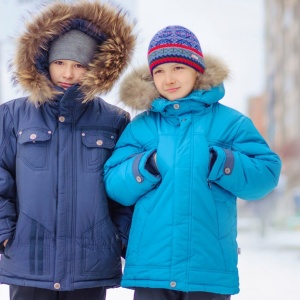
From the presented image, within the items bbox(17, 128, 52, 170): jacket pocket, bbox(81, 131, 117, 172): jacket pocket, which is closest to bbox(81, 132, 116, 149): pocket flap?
bbox(81, 131, 117, 172): jacket pocket

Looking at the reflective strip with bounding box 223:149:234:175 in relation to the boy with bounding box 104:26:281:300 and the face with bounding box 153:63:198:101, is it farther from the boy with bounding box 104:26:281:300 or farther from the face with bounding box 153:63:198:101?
the face with bounding box 153:63:198:101

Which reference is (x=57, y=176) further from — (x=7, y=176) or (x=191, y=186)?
(x=191, y=186)

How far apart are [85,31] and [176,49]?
1.02 feet

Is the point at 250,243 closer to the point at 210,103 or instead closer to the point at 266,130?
the point at 266,130

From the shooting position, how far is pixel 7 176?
1630 millimetres

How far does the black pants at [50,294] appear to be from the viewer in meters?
1.64

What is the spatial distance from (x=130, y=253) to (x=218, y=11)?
4520mm

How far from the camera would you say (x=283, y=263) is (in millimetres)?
3988

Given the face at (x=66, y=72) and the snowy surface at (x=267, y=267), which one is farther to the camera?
the snowy surface at (x=267, y=267)

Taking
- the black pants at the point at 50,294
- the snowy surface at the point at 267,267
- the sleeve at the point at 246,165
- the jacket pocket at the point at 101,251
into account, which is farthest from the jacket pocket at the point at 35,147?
the snowy surface at the point at 267,267

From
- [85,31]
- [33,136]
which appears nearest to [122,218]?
[33,136]

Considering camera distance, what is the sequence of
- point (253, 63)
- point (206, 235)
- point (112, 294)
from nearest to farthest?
point (206, 235) < point (112, 294) < point (253, 63)

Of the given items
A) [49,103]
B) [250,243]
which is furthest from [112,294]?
[250,243]

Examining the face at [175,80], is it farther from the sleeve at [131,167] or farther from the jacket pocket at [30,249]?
the jacket pocket at [30,249]
